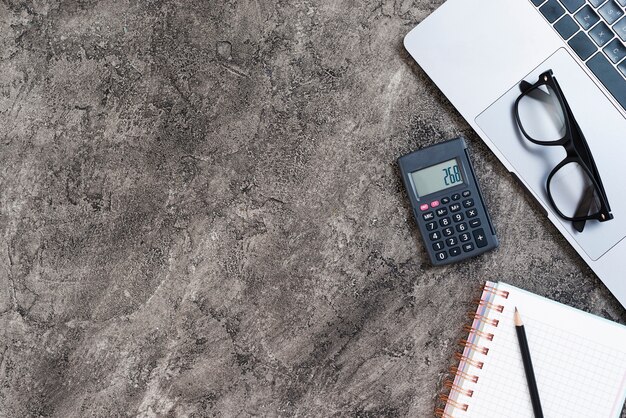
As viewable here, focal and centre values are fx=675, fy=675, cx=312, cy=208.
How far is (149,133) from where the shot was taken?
903 mm

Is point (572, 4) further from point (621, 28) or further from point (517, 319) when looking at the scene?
point (517, 319)

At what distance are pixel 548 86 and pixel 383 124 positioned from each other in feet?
0.69

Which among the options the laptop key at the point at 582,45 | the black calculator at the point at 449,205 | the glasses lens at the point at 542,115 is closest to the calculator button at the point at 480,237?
the black calculator at the point at 449,205

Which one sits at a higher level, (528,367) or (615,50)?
(615,50)

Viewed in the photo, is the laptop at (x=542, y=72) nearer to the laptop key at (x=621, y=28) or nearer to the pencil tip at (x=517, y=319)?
the laptop key at (x=621, y=28)

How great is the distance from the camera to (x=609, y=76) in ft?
2.70

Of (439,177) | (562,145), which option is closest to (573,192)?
(562,145)

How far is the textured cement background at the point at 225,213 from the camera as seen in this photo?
90 centimetres

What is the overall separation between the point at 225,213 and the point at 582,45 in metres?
0.50

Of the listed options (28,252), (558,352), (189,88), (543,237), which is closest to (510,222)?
(543,237)

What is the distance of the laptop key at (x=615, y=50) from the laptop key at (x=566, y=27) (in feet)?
0.14

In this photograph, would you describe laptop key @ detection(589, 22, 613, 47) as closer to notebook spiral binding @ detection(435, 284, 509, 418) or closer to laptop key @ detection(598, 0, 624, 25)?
laptop key @ detection(598, 0, 624, 25)

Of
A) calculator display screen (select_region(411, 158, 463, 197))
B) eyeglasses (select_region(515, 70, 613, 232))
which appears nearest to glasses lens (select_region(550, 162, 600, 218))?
eyeglasses (select_region(515, 70, 613, 232))

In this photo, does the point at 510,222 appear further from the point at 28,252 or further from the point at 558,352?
the point at 28,252
